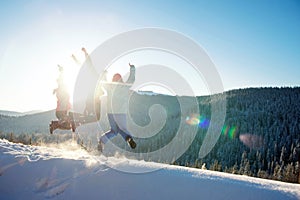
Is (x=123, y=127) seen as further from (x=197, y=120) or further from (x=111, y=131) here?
(x=197, y=120)

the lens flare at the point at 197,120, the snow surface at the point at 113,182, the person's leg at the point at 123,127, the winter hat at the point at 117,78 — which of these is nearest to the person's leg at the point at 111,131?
the person's leg at the point at 123,127

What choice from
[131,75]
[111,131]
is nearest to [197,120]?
[111,131]

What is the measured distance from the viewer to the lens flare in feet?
558

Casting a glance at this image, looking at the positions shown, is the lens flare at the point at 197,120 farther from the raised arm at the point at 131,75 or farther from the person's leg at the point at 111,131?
the raised arm at the point at 131,75

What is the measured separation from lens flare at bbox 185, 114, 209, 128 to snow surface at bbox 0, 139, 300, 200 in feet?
527

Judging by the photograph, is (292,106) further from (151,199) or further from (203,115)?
(151,199)

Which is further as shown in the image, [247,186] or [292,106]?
[292,106]

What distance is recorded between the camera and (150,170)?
17.6ft

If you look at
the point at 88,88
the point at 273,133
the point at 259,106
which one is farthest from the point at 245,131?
the point at 88,88

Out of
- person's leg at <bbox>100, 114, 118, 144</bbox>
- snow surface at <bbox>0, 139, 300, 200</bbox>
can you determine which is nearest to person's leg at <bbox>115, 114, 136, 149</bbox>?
person's leg at <bbox>100, 114, 118, 144</bbox>

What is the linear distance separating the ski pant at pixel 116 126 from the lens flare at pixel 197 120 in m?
158

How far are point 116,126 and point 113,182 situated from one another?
3.77 m

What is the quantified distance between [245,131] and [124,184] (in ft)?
447

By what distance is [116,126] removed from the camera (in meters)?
8.73
